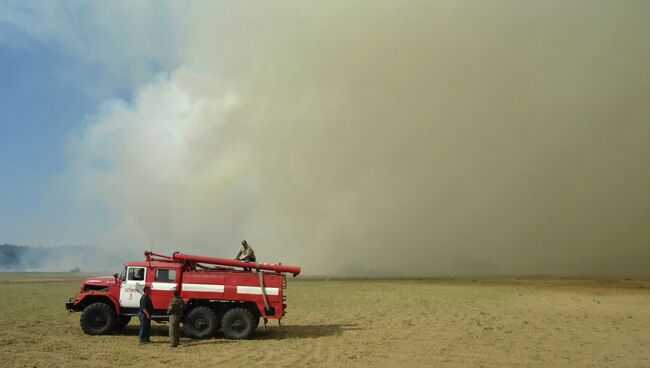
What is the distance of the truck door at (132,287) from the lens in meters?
14.8

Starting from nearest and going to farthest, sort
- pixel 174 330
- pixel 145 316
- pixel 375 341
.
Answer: pixel 174 330, pixel 145 316, pixel 375 341

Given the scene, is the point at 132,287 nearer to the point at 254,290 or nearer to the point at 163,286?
the point at 163,286

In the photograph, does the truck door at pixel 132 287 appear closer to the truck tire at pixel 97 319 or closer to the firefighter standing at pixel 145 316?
the truck tire at pixel 97 319

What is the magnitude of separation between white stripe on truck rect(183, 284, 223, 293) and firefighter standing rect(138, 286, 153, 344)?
117cm

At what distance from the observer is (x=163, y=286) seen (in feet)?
48.5

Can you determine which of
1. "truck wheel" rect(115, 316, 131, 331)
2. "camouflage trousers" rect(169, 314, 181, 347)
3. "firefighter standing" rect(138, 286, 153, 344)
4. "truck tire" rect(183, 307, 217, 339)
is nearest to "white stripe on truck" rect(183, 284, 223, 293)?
"truck tire" rect(183, 307, 217, 339)

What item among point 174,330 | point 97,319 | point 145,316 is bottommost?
point 174,330

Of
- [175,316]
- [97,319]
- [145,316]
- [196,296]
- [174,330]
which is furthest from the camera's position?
[97,319]

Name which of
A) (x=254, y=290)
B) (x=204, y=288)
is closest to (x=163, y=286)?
(x=204, y=288)

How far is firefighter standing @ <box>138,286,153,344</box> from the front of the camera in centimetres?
1375

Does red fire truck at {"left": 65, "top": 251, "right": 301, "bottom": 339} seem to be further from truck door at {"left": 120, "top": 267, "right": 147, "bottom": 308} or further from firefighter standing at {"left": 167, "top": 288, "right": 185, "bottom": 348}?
firefighter standing at {"left": 167, "top": 288, "right": 185, "bottom": 348}

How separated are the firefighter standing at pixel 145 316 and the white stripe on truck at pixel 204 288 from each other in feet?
3.84

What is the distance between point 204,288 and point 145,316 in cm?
188

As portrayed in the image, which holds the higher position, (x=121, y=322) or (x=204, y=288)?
(x=204, y=288)
